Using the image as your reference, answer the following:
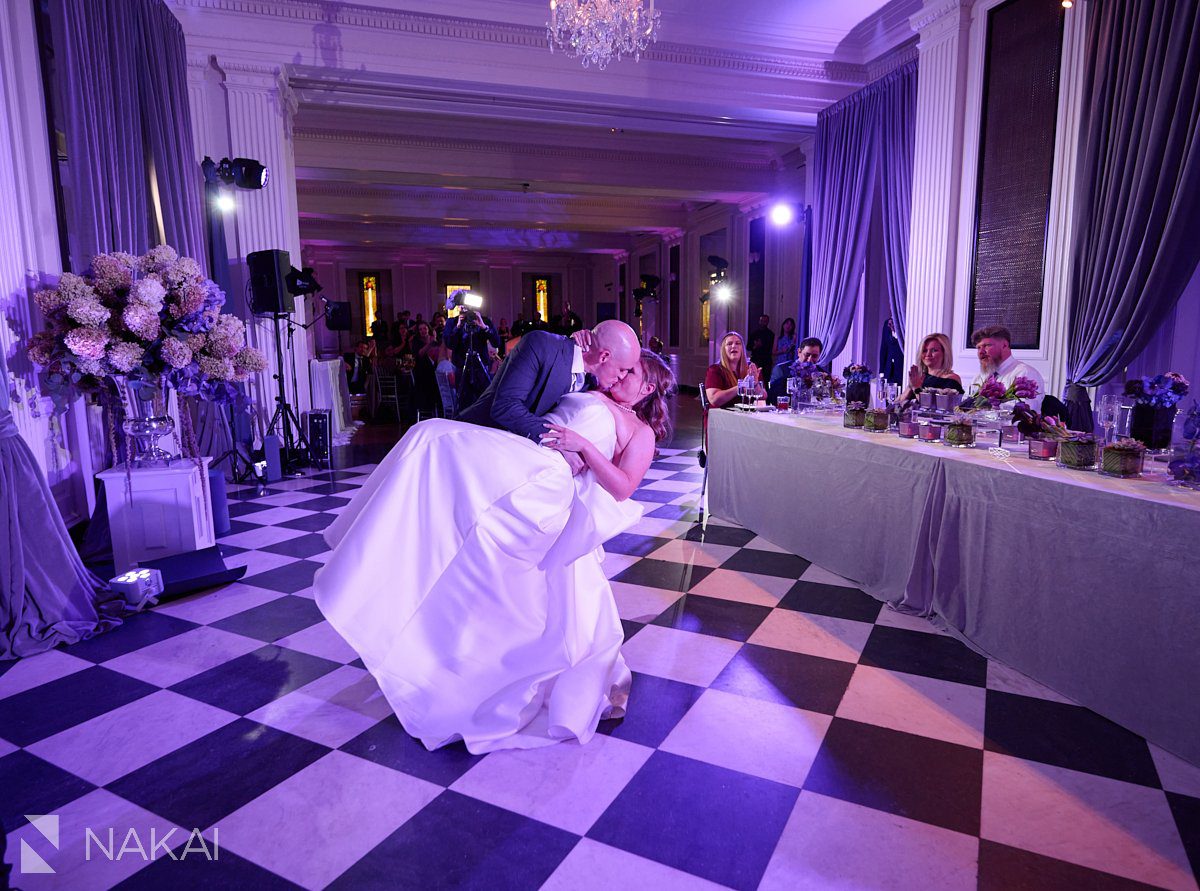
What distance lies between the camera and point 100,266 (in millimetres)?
3312

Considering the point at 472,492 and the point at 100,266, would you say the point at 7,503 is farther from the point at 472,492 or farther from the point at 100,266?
the point at 472,492

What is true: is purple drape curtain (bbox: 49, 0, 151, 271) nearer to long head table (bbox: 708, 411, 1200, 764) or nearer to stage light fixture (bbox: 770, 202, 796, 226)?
long head table (bbox: 708, 411, 1200, 764)

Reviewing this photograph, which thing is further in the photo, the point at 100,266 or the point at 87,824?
the point at 100,266

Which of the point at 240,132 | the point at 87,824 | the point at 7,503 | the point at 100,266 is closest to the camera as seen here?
the point at 87,824

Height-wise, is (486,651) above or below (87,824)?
above

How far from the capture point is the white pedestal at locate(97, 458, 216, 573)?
343cm

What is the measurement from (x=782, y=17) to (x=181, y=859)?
722cm

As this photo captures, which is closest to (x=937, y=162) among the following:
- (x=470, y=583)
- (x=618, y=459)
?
(x=618, y=459)

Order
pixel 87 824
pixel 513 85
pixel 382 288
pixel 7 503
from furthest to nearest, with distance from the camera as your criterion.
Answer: pixel 382 288
pixel 513 85
pixel 7 503
pixel 87 824

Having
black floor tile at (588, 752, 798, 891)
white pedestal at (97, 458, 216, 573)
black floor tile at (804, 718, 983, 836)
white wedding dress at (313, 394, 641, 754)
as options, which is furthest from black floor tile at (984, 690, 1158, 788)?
white pedestal at (97, 458, 216, 573)

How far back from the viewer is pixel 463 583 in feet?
6.76

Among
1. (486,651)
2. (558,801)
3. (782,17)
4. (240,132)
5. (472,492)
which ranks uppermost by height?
(782,17)

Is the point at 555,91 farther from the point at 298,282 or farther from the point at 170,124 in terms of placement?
the point at 170,124

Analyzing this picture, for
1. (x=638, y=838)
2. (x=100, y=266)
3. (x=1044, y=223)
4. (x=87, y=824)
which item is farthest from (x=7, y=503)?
(x=1044, y=223)
